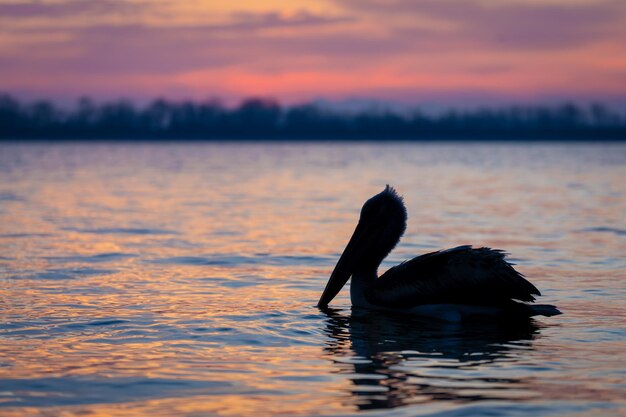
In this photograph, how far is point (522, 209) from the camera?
77.5 ft

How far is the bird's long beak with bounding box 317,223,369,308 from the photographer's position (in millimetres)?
10164

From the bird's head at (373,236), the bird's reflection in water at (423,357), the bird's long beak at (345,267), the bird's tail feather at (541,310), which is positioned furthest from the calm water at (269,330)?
the bird's head at (373,236)

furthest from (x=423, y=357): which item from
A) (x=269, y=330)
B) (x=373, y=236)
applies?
(x=373, y=236)

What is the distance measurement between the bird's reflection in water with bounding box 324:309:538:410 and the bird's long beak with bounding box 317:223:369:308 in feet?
0.55

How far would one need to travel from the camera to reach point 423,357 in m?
7.73

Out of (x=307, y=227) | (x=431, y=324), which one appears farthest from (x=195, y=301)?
(x=307, y=227)

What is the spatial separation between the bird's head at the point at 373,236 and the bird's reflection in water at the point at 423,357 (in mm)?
558

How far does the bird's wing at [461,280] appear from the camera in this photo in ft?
30.0

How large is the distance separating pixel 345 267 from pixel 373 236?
0.45 meters

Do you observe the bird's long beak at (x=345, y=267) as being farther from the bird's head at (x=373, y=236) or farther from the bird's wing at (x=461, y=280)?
the bird's wing at (x=461, y=280)

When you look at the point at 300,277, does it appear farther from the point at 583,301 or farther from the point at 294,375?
the point at 294,375

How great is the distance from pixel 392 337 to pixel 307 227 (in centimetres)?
1043

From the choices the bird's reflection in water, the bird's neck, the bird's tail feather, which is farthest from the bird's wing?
the bird's neck

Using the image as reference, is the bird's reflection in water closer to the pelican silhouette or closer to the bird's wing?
the pelican silhouette
